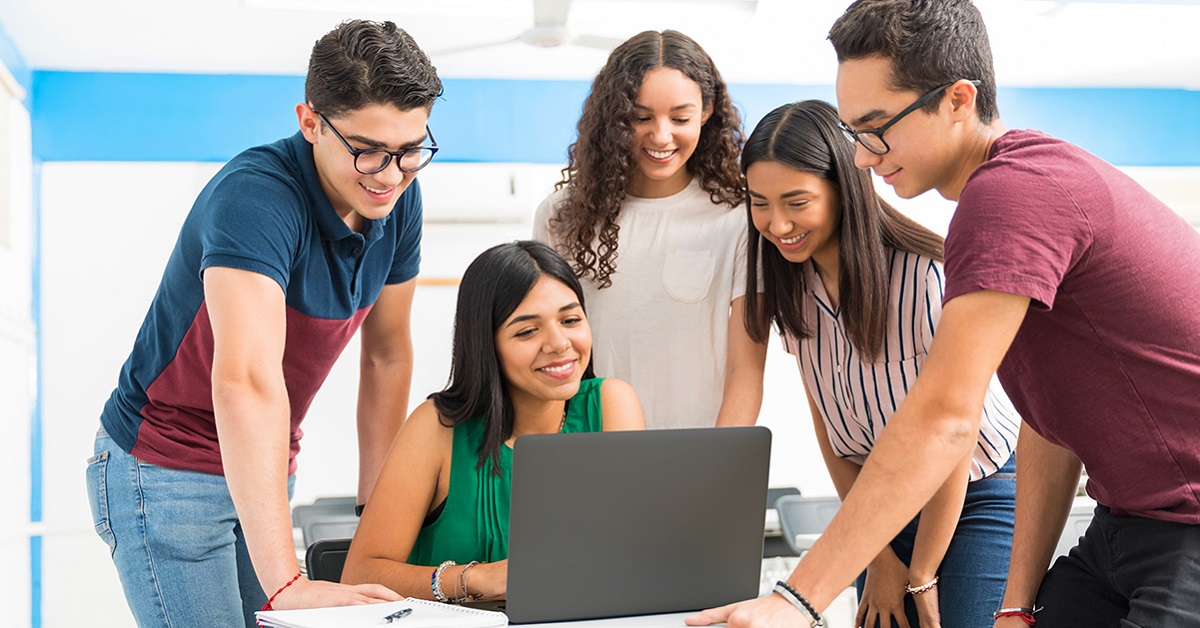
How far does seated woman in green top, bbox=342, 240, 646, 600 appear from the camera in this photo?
170cm

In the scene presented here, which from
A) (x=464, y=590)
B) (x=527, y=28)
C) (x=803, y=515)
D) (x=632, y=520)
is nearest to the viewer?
(x=632, y=520)

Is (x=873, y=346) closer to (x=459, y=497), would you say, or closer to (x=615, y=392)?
(x=615, y=392)

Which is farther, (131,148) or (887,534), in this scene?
(131,148)

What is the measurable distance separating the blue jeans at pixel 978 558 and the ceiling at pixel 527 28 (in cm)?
258

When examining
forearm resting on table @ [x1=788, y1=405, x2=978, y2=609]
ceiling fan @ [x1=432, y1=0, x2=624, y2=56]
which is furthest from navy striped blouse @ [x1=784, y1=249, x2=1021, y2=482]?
ceiling fan @ [x1=432, y1=0, x2=624, y2=56]

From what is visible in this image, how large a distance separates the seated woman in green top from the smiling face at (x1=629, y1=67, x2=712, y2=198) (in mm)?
289

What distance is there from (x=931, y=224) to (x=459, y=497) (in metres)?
4.03

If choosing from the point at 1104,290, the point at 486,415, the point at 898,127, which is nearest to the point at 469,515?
the point at 486,415

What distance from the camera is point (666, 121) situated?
201 centimetres

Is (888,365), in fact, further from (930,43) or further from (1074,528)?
(1074,528)

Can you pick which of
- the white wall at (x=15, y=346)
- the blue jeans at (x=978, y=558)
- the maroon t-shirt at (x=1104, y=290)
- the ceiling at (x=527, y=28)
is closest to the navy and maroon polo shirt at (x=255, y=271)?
the maroon t-shirt at (x=1104, y=290)

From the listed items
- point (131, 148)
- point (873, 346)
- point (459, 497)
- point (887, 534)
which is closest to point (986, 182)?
point (887, 534)

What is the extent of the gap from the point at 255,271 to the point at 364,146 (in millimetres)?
248

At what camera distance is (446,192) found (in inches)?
200
